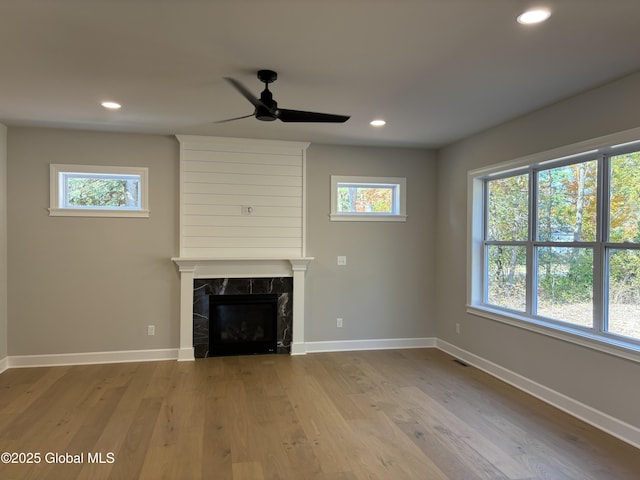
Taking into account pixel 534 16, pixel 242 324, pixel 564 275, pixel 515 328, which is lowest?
pixel 242 324

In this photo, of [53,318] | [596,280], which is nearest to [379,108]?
[596,280]

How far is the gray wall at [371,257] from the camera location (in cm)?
509

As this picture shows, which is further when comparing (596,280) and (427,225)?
(427,225)

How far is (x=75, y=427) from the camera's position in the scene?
9.89 ft

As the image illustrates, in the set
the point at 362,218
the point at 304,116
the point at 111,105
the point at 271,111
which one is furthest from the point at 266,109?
the point at 362,218

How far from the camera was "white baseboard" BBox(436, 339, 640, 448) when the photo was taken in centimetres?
285

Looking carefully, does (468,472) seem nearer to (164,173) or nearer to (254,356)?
(254,356)

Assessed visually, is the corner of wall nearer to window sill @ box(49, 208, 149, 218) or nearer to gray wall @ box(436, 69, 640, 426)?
window sill @ box(49, 208, 149, 218)

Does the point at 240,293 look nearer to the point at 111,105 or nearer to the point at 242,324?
the point at 242,324

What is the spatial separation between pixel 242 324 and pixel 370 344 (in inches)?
66.6

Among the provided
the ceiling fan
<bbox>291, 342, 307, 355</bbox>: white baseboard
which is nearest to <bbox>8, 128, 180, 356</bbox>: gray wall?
<bbox>291, 342, 307, 355</bbox>: white baseboard

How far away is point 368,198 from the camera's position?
529cm

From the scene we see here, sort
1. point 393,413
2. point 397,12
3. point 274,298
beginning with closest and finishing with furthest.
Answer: point 397,12 < point 393,413 < point 274,298

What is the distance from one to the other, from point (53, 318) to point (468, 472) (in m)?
4.46
